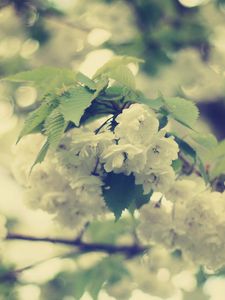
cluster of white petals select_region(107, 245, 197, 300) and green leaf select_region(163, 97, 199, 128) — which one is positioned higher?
green leaf select_region(163, 97, 199, 128)

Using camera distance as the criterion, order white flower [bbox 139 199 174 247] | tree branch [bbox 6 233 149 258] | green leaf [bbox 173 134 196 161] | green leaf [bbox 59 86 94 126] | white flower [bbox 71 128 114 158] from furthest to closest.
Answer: tree branch [bbox 6 233 149 258] → white flower [bbox 139 199 174 247] → green leaf [bbox 173 134 196 161] → white flower [bbox 71 128 114 158] → green leaf [bbox 59 86 94 126]

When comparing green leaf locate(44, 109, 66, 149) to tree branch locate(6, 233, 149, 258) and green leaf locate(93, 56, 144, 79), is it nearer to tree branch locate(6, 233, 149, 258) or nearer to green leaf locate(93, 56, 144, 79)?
green leaf locate(93, 56, 144, 79)

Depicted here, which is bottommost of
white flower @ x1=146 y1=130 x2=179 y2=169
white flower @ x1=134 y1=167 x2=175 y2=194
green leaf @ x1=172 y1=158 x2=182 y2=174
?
green leaf @ x1=172 y1=158 x2=182 y2=174

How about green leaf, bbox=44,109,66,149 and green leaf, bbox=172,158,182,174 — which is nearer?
green leaf, bbox=44,109,66,149

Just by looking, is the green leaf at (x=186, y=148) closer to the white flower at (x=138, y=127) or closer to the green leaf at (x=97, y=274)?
the white flower at (x=138, y=127)

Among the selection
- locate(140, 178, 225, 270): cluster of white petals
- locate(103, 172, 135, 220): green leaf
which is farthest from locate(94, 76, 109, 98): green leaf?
locate(140, 178, 225, 270): cluster of white petals

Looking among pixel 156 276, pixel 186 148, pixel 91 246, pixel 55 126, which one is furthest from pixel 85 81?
pixel 156 276

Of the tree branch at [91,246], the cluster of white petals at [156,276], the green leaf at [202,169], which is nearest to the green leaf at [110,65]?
the green leaf at [202,169]

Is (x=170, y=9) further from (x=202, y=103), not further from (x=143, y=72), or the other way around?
(x=202, y=103)

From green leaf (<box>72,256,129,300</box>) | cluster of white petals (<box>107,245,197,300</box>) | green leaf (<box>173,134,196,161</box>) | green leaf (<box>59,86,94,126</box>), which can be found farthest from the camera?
cluster of white petals (<box>107,245,197,300</box>)
